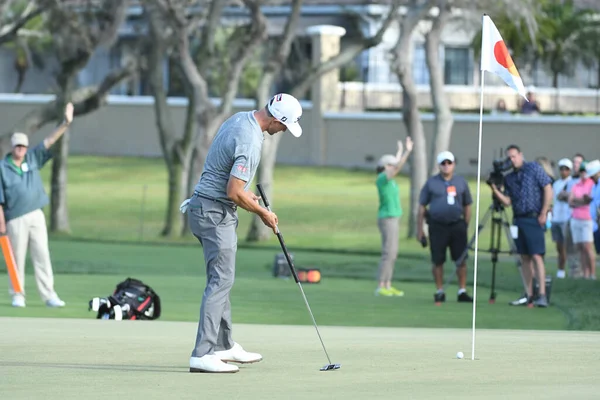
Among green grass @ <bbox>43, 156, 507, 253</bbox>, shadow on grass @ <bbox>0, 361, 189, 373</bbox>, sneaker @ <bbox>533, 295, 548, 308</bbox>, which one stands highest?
shadow on grass @ <bbox>0, 361, 189, 373</bbox>

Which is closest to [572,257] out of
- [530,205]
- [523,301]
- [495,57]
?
[523,301]

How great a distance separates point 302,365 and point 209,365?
740mm

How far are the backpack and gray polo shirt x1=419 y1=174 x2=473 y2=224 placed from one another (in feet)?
15.1

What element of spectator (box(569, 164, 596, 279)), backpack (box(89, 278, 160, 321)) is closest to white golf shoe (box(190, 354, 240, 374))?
backpack (box(89, 278, 160, 321))

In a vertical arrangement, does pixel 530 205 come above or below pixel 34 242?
above

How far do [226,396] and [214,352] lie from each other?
1.46 metres

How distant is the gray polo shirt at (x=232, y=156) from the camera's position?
9.97 meters

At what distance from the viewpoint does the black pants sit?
61.2 ft

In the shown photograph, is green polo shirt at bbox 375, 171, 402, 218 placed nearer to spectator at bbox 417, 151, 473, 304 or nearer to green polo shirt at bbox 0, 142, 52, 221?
spectator at bbox 417, 151, 473, 304

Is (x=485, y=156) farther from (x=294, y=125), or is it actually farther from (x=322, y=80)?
(x=294, y=125)

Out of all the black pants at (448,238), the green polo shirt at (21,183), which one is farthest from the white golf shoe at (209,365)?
the black pants at (448,238)

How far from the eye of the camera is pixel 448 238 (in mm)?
18703

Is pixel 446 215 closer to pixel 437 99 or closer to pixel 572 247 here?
pixel 572 247

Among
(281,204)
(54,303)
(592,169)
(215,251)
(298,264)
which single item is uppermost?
(215,251)
